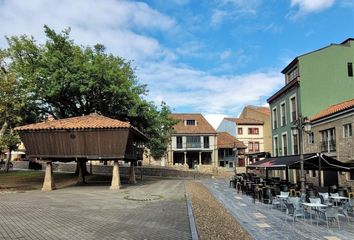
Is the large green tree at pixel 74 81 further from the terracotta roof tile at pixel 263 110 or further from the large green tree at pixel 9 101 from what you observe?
the terracotta roof tile at pixel 263 110

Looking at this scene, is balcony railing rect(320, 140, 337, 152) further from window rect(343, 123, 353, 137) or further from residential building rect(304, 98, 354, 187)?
window rect(343, 123, 353, 137)

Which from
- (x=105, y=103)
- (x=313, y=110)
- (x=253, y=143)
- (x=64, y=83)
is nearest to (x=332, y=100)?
(x=313, y=110)

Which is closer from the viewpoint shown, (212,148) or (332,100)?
(332,100)

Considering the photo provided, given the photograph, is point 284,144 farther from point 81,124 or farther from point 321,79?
point 81,124

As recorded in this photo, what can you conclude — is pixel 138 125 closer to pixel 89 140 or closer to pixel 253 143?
pixel 89 140

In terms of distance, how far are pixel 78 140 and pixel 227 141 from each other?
45.3 m

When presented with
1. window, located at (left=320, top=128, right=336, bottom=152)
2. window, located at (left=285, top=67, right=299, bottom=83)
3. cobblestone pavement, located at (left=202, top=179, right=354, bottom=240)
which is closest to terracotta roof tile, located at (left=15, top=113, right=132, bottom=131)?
cobblestone pavement, located at (left=202, top=179, right=354, bottom=240)

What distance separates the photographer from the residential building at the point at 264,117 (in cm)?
7306

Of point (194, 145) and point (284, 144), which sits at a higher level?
point (194, 145)

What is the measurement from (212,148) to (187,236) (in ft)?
188

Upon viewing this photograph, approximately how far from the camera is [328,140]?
28.8 metres

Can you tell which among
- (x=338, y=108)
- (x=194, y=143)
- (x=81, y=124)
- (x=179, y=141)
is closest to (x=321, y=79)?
(x=338, y=108)

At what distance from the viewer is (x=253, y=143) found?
2936 inches

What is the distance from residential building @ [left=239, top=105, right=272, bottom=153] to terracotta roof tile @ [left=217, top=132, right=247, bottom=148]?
6727mm
